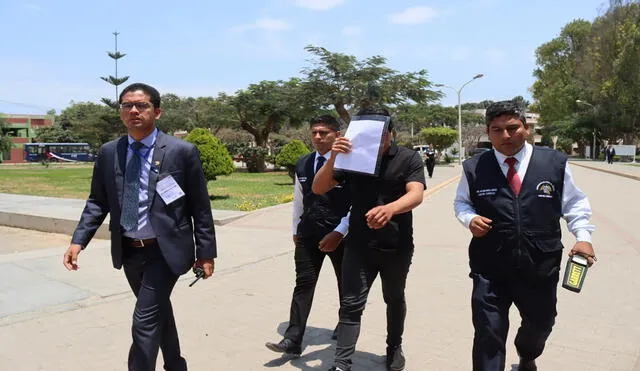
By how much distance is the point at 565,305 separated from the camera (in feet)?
16.8

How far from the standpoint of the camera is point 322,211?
3789 mm

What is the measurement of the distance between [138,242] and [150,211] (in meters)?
0.18

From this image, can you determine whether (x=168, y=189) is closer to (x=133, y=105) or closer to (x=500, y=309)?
(x=133, y=105)

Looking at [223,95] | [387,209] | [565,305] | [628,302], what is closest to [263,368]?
[387,209]

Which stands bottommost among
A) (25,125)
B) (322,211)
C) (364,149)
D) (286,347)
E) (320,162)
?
(286,347)

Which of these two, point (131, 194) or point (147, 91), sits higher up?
point (147, 91)

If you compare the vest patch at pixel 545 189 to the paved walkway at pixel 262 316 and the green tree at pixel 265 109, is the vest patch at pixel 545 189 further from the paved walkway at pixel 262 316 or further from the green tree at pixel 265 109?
the green tree at pixel 265 109

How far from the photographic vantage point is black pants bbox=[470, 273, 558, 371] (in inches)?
110

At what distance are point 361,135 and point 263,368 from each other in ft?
5.81

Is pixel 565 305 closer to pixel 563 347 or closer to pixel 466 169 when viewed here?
pixel 563 347

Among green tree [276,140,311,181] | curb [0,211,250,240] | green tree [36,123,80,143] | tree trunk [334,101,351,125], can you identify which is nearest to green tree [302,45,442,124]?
tree trunk [334,101,351,125]

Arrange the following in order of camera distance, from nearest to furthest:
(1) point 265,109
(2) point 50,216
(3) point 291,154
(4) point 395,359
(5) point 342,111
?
(4) point 395,359, (2) point 50,216, (3) point 291,154, (5) point 342,111, (1) point 265,109

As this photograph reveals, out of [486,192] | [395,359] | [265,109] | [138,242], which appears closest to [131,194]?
[138,242]

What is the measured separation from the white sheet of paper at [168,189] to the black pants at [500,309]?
1706mm
